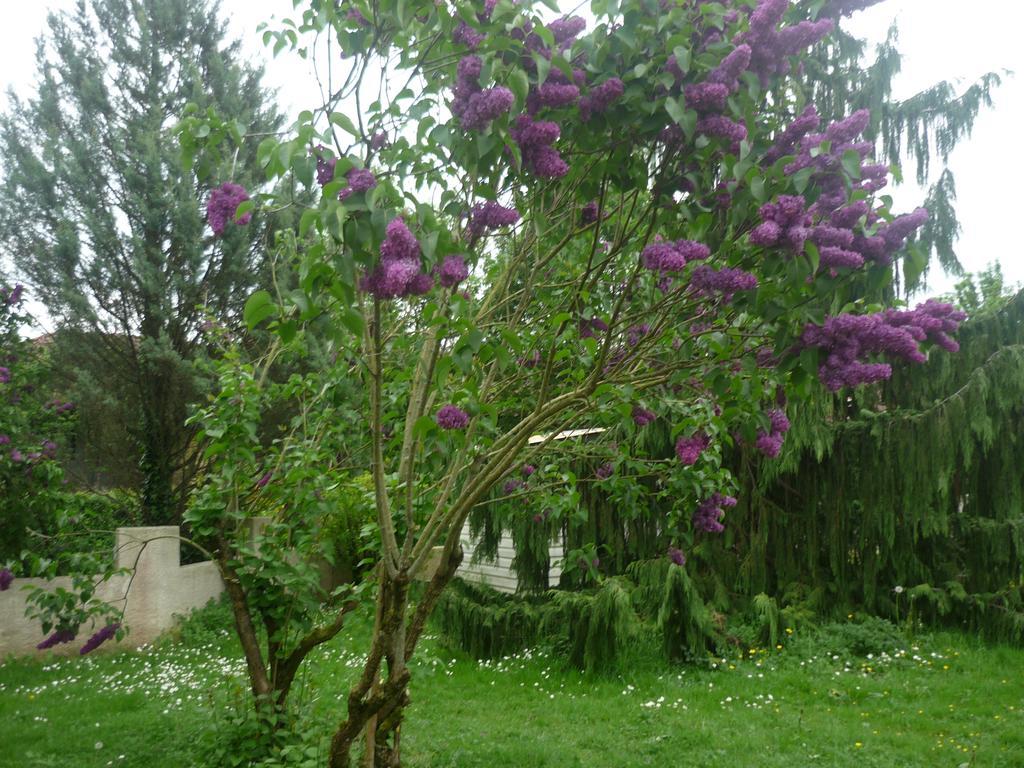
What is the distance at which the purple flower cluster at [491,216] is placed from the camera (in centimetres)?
260

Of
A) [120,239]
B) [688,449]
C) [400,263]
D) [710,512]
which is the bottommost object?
[710,512]

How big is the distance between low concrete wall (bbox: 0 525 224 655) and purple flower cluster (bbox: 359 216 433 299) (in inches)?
248

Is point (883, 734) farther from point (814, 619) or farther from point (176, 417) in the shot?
point (176, 417)

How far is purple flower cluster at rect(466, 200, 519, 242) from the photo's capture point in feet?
8.52

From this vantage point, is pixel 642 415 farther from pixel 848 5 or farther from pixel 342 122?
pixel 342 122

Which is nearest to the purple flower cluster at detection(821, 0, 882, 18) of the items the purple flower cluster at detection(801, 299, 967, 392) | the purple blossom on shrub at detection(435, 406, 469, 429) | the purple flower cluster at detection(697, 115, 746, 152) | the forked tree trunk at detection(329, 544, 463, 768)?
the purple flower cluster at detection(697, 115, 746, 152)

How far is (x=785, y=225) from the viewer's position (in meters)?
2.40

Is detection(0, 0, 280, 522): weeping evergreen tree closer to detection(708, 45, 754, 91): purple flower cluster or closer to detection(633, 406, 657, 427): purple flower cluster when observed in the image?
detection(633, 406, 657, 427): purple flower cluster

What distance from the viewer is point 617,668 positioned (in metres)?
6.40

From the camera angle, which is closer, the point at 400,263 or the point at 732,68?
the point at 400,263

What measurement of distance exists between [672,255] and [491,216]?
21.6 inches

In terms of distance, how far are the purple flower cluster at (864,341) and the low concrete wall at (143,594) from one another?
650 cm

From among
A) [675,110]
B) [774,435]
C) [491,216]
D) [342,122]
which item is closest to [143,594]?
[774,435]

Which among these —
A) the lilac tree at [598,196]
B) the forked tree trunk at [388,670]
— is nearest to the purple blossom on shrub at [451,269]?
the lilac tree at [598,196]
